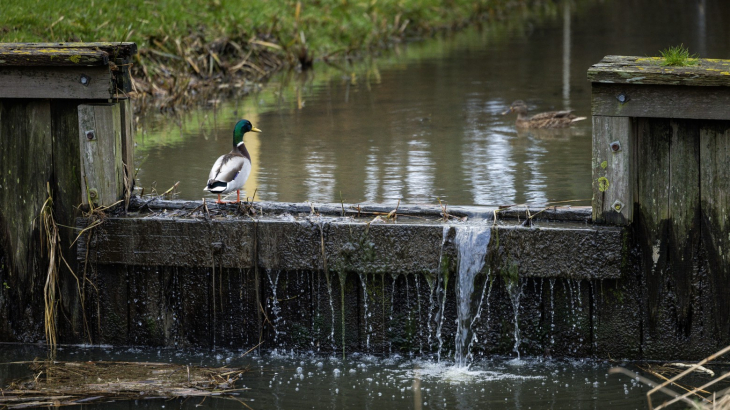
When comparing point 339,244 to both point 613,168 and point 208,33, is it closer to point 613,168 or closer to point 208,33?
point 613,168

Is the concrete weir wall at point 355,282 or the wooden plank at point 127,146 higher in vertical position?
the wooden plank at point 127,146

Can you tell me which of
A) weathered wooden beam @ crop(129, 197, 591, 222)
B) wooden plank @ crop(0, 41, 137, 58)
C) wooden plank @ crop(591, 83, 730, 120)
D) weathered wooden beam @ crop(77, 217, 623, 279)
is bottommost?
weathered wooden beam @ crop(77, 217, 623, 279)

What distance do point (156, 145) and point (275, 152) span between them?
1.73m

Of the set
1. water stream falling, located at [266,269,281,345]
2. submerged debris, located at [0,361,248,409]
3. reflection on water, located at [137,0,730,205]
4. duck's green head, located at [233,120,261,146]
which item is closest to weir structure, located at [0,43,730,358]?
water stream falling, located at [266,269,281,345]

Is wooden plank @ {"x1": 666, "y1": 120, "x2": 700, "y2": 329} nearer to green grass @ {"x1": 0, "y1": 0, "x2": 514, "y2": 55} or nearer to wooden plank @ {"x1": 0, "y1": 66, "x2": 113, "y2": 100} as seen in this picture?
wooden plank @ {"x1": 0, "y1": 66, "x2": 113, "y2": 100}

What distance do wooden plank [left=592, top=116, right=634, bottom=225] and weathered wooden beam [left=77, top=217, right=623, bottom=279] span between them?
160mm

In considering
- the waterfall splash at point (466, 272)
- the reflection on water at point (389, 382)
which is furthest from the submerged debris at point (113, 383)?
the waterfall splash at point (466, 272)

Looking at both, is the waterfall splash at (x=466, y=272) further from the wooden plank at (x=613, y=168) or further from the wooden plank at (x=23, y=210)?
the wooden plank at (x=23, y=210)

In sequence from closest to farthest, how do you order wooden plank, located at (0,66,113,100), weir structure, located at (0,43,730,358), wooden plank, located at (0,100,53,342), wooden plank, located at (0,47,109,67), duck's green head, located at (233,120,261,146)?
weir structure, located at (0,43,730,358) → wooden plank, located at (0,47,109,67) → wooden plank, located at (0,66,113,100) → wooden plank, located at (0,100,53,342) → duck's green head, located at (233,120,261,146)

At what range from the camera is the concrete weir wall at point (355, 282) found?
6.88 m

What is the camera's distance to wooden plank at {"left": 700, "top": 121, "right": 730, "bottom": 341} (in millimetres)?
6555

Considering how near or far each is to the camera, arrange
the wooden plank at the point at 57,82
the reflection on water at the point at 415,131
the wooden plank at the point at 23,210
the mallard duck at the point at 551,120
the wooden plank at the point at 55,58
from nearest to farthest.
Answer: the wooden plank at the point at 55,58, the wooden plank at the point at 57,82, the wooden plank at the point at 23,210, the reflection on water at the point at 415,131, the mallard duck at the point at 551,120

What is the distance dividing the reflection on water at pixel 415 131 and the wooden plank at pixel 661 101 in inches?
48.7

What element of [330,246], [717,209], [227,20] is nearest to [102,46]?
[330,246]
